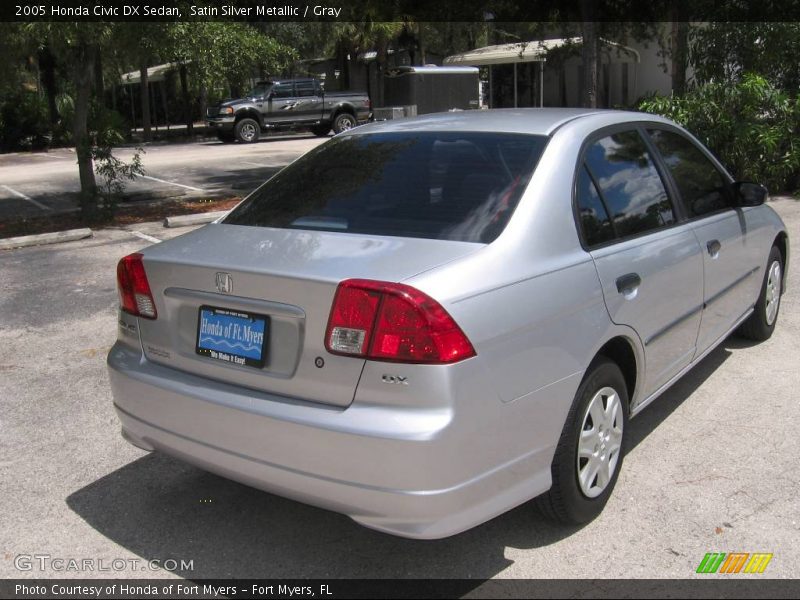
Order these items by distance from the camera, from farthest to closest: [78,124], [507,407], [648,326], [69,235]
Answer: [78,124]
[69,235]
[648,326]
[507,407]

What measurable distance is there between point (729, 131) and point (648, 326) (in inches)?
378

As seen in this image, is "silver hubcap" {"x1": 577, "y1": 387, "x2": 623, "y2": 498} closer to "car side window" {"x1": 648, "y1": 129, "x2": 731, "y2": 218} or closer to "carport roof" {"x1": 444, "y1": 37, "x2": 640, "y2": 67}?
"car side window" {"x1": 648, "y1": 129, "x2": 731, "y2": 218}

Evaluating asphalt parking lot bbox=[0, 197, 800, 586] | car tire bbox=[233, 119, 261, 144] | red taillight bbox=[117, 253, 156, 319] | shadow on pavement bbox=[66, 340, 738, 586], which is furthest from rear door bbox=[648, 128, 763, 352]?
car tire bbox=[233, 119, 261, 144]

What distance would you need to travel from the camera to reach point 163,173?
18.9 m

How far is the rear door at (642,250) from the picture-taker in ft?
11.4

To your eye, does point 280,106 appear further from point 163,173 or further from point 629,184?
point 629,184

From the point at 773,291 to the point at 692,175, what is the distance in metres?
1.70

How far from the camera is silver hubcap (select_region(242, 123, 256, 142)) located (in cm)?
2792

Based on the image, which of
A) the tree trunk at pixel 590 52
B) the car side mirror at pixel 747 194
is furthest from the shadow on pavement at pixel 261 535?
the tree trunk at pixel 590 52

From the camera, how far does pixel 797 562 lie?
10.3 feet

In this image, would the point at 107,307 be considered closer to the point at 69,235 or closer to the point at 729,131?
the point at 69,235

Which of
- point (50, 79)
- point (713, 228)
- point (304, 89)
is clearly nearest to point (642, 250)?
point (713, 228)

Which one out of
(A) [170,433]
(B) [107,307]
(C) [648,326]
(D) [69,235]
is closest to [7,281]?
(B) [107,307]

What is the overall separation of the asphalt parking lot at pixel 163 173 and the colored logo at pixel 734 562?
12266 mm
